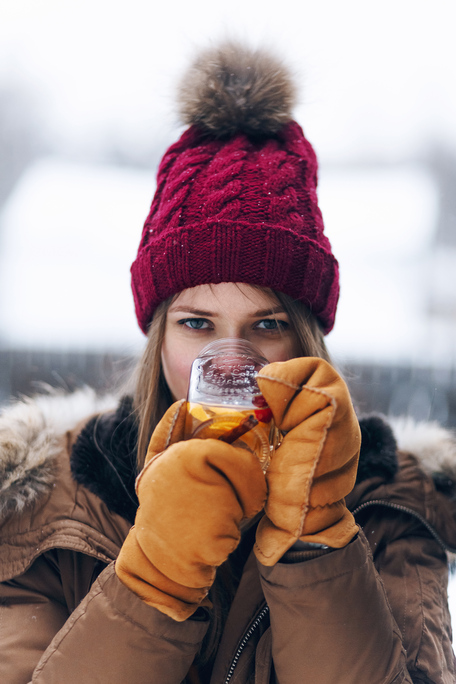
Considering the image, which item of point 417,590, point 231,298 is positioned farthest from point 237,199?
point 417,590

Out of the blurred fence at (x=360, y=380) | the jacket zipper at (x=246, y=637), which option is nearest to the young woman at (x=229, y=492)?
the jacket zipper at (x=246, y=637)

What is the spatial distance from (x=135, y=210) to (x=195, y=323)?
940 millimetres

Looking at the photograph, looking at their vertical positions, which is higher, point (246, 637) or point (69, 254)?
point (69, 254)

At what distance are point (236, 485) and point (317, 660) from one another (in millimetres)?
306

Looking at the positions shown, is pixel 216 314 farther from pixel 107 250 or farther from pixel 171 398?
pixel 107 250

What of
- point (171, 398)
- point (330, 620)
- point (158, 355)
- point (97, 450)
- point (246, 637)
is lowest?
point (246, 637)

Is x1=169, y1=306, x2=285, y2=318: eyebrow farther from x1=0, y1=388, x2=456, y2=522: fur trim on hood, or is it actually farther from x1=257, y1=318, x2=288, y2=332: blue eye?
x1=0, y1=388, x2=456, y2=522: fur trim on hood

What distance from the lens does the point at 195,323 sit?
1092 mm

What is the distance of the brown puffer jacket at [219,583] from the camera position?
73cm

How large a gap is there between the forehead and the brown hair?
17mm

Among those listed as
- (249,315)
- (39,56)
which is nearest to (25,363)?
(39,56)

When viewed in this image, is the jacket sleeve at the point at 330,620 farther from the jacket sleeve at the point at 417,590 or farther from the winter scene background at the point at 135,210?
the winter scene background at the point at 135,210

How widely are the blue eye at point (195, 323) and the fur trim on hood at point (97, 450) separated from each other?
0.29 metres

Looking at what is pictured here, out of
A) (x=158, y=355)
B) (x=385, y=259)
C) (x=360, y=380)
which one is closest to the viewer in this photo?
(x=158, y=355)
